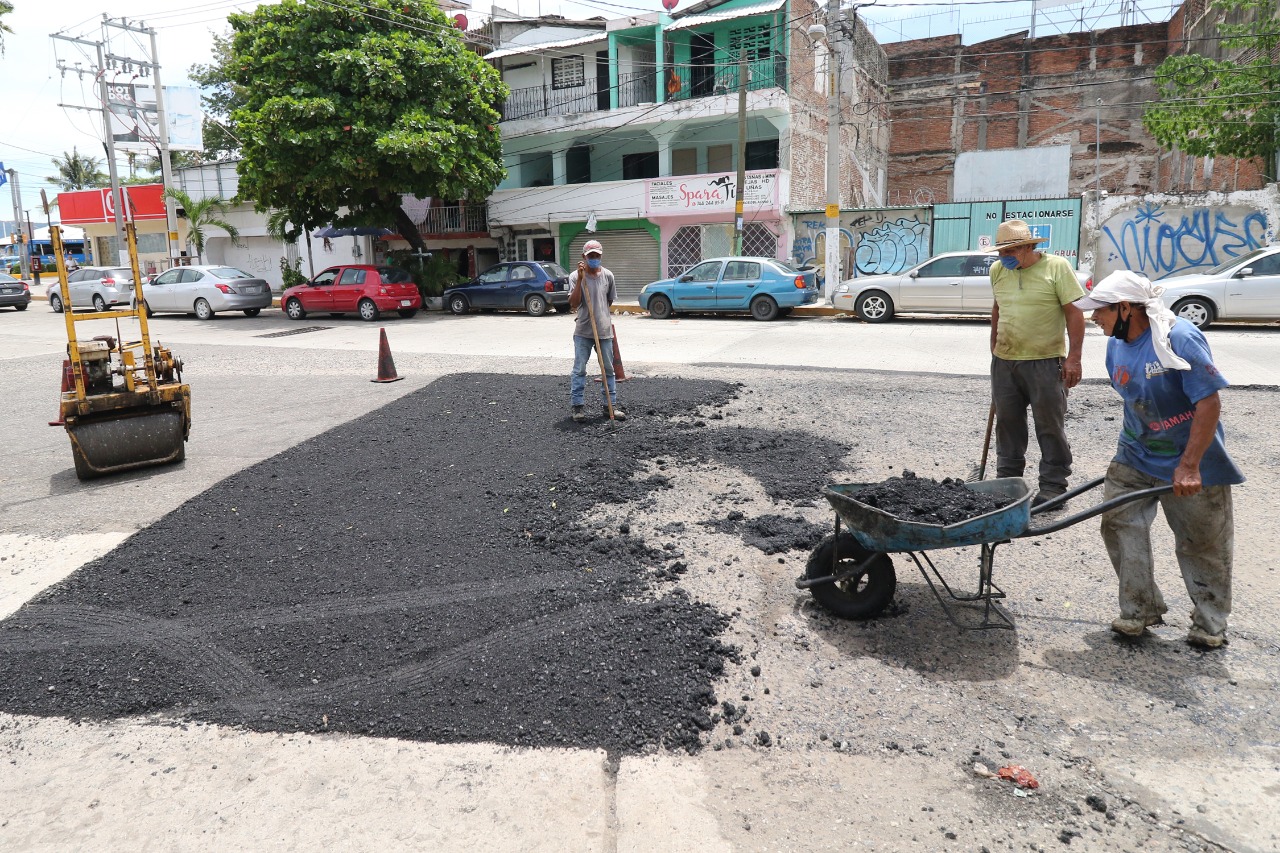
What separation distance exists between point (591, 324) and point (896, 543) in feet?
16.9

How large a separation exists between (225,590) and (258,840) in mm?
2198

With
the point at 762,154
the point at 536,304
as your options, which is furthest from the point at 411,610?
the point at 762,154

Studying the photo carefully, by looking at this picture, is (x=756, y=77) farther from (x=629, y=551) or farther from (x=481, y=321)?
(x=629, y=551)

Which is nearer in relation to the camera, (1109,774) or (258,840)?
(258,840)

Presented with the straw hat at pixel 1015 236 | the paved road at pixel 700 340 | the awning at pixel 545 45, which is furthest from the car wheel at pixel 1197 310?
the awning at pixel 545 45

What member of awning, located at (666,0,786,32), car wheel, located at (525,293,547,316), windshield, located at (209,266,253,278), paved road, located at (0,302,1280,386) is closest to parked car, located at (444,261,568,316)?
car wheel, located at (525,293,547,316)

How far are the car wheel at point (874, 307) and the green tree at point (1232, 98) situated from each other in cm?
957

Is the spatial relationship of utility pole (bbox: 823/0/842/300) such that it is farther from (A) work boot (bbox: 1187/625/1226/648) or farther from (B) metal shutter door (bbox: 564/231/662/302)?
(A) work boot (bbox: 1187/625/1226/648)

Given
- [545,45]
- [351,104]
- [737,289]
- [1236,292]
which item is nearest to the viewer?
[1236,292]

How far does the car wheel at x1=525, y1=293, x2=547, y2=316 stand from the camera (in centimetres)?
2358

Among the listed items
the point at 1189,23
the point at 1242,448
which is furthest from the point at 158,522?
the point at 1189,23

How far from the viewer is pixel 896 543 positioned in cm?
381

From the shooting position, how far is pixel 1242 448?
7.29 meters

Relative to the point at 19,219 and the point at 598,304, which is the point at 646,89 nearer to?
the point at 598,304
